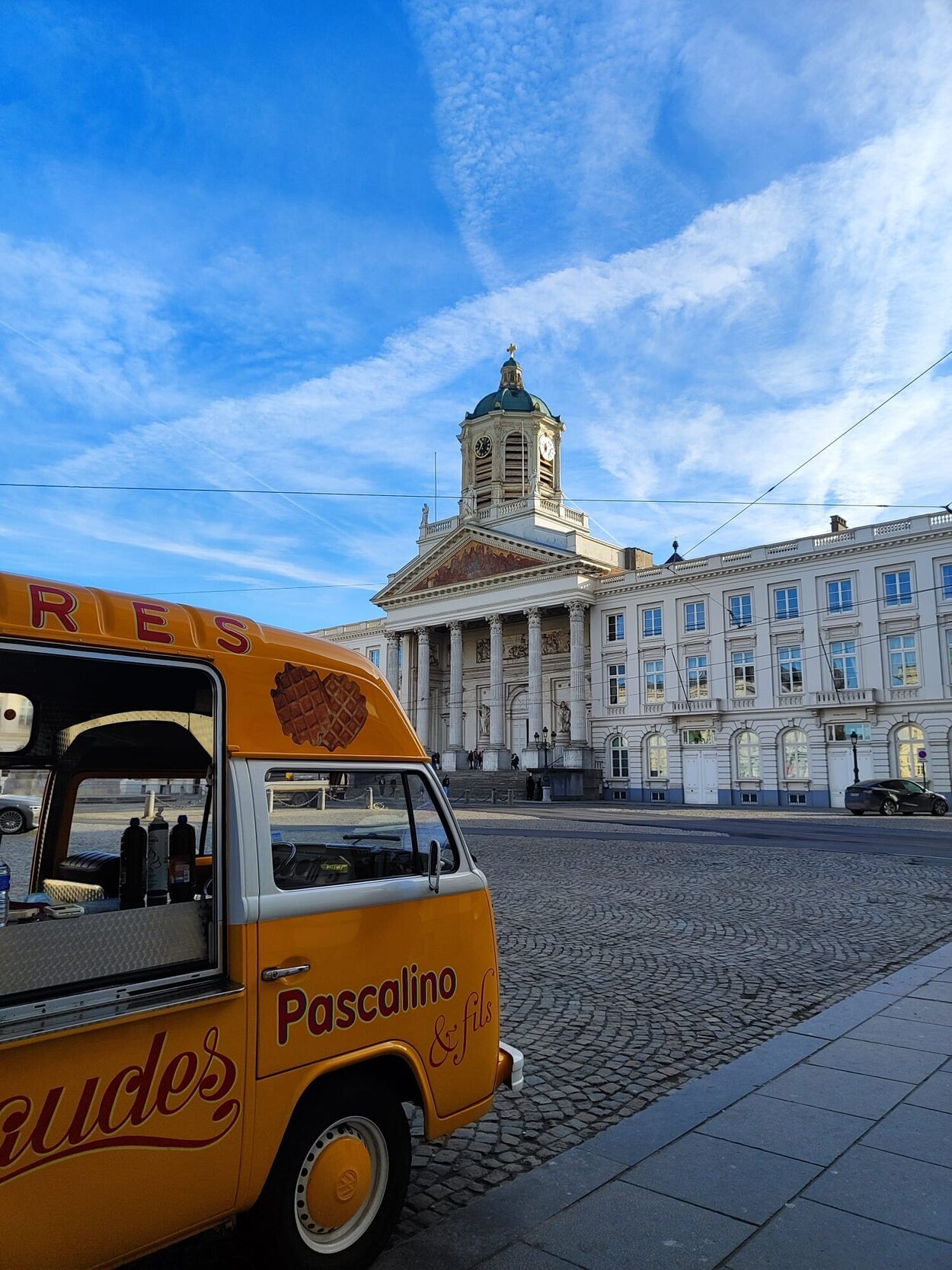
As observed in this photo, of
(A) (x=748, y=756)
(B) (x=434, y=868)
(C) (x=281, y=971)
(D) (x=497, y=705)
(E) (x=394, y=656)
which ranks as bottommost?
(C) (x=281, y=971)

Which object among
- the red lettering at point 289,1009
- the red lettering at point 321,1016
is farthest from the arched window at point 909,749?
the red lettering at point 289,1009

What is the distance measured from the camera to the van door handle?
10.3ft

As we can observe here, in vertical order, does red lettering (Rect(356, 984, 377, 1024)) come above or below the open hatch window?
below

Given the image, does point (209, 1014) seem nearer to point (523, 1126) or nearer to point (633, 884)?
point (523, 1126)

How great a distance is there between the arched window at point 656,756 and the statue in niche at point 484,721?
47.2ft

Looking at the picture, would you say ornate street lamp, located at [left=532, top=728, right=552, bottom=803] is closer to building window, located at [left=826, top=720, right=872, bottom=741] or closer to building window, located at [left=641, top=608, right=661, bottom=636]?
building window, located at [left=641, top=608, right=661, bottom=636]

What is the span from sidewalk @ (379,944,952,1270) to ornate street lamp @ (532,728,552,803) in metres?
44.9

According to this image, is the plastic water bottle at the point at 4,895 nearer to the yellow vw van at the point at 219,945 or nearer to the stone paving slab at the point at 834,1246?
the yellow vw van at the point at 219,945

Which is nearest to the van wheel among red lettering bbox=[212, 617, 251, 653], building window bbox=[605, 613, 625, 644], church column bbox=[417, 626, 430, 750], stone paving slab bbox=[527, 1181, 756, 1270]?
stone paving slab bbox=[527, 1181, 756, 1270]

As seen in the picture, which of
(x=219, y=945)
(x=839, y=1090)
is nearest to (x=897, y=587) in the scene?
(x=839, y=1090)

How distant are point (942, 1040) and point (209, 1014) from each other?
5415 millimetres

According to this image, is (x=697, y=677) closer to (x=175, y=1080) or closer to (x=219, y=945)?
(x=219, y=945)

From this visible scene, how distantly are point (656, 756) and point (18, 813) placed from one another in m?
50.3

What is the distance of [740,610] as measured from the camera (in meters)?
49.8
